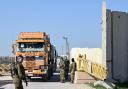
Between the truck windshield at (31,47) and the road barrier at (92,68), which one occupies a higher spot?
the truck windshield at (31,47)

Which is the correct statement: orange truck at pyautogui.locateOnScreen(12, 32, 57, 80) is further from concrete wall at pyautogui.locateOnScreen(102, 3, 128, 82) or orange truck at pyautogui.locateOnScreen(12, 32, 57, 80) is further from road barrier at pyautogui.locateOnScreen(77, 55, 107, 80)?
concrete wall at pyautogui.locateOnScreen(102, 3, 128, 82)

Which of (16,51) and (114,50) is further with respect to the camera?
(16,51)

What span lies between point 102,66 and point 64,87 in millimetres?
2381

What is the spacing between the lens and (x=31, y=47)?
3400 cm

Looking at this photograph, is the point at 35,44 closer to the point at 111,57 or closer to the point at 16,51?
the point at 16,51

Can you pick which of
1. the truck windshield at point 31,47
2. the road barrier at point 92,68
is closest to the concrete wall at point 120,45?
the road barrier at point 92,68

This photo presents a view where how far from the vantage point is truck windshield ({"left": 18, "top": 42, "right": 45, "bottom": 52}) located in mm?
33875

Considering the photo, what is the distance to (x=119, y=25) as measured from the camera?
3177cm

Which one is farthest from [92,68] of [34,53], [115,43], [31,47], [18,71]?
[18,71]

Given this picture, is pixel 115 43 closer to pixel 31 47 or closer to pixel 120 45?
pixel 120 45

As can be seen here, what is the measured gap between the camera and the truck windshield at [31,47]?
33.9 m

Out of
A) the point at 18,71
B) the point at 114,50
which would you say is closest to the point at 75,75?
the point at 114,50

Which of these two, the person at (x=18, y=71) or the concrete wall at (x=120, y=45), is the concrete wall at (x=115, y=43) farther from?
the person at (x=18, y=71)

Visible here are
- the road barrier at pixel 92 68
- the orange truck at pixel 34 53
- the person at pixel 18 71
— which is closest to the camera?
the person at pixel 18 71
